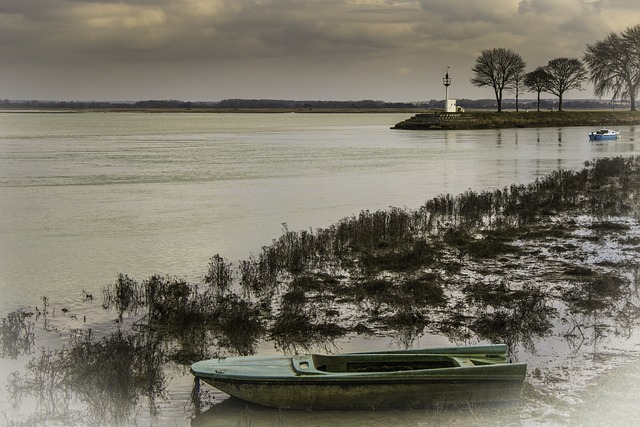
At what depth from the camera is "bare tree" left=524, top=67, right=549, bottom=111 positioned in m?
114

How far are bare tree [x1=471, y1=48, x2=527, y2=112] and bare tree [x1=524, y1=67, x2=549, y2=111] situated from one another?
73.5 inches

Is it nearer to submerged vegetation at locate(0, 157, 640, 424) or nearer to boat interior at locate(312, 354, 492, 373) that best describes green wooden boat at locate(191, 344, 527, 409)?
boat interior at locate(312, 354, 492, 373)

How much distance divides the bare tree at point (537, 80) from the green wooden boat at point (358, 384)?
112 metres

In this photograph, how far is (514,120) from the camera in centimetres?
11625

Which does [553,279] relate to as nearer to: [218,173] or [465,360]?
[465,360]

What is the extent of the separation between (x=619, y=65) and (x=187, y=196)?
285 ft

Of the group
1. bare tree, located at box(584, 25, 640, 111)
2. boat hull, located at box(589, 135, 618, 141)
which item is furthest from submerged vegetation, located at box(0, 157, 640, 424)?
bare tree, located at box(584, 25, 640, 111)

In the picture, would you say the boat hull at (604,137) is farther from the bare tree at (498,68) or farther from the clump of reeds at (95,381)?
the clump of reeds at (95,381)

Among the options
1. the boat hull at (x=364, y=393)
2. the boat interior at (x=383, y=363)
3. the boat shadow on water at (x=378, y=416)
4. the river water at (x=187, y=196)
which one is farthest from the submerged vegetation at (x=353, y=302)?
the river water at (x=187, y=196)

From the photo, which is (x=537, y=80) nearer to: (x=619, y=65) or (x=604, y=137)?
(x=619, y=65)

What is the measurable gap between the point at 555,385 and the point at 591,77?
102024 mm

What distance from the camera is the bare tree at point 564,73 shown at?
114 metres

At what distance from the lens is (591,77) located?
103562 millimetres

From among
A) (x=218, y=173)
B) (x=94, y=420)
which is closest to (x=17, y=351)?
(x=94, y=420)
